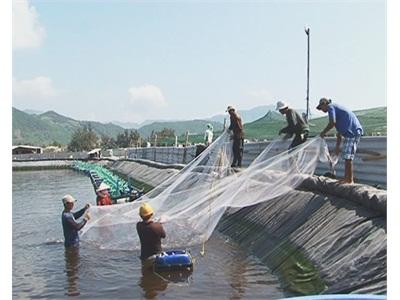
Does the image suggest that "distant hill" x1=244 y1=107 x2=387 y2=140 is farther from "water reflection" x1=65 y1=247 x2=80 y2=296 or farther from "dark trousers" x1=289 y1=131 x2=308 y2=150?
"water reflection" x1=65 y1=247 x2=80 y2=296

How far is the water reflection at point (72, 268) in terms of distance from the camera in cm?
725

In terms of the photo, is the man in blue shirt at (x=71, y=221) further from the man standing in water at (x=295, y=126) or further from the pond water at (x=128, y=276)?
the man standing in water at (x=295, y=126)

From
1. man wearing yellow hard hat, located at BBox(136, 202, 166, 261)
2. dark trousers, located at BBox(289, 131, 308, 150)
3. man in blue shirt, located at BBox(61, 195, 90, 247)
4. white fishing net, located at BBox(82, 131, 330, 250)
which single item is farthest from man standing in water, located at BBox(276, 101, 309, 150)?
man in blue shirt, located at BBox(61, 195, 90, 247)

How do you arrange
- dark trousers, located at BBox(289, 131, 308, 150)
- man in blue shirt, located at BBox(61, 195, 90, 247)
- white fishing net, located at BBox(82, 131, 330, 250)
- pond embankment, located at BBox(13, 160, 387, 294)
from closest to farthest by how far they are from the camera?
pond embankment, located at BBox(13, 160, 387, 294) < white fishing net, located at BBox(82, 131, 330, 250) < man in blue shirt, located at BBox(61, 195, 90, 247) < dark trousers, located at BBox(289, 131, 308, 150)

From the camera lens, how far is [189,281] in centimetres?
741

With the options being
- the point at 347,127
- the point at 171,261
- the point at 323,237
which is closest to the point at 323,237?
the point at 323,237

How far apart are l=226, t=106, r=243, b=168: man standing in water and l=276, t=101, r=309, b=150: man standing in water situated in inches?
51.8

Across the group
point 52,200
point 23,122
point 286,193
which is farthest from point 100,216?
point 23,122

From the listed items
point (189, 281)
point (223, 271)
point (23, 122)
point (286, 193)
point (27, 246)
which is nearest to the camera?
point (189, 281)

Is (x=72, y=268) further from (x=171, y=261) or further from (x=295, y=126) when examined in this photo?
(x=295, y=126)

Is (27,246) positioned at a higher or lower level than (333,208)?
lower

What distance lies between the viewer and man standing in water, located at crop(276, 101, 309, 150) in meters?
9.57

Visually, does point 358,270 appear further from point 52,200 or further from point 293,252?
point 52,200
